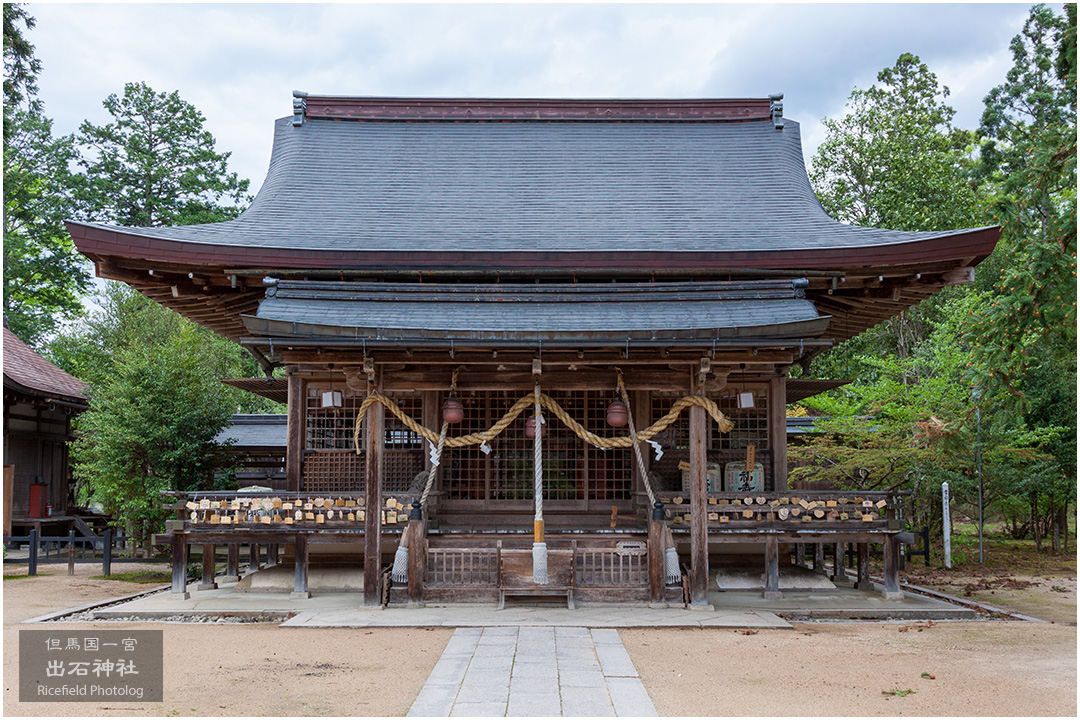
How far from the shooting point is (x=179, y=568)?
35.5 ft

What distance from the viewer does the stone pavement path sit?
5605 millimetres

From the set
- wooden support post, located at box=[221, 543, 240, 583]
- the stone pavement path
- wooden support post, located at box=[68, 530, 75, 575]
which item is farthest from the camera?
wooden support post, located at box=[68, 530, 75, 575]

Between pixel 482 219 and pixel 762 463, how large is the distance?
5.78 meters

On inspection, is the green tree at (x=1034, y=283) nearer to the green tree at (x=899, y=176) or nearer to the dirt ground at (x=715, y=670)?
the dirt ground at (x=715, y=670)

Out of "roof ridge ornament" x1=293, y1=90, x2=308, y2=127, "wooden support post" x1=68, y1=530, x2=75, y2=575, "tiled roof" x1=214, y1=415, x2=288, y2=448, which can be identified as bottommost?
"wooden support post" x1=68, y1=530, x2=75, y2=575

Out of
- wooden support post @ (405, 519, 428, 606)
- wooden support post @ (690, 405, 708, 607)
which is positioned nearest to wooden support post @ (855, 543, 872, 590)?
wooden support post @ (690, 405, 708, 607)

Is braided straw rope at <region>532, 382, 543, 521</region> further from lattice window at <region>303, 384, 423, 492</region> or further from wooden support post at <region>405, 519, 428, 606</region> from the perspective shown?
lattice window at <region>303, 384, 423, 492</region>

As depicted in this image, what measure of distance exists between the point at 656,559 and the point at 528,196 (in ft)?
21.6

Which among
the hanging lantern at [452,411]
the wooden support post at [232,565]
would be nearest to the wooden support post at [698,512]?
the hanging lantern at [452,411]

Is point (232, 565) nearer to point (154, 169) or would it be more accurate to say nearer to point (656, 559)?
point (656, 559)

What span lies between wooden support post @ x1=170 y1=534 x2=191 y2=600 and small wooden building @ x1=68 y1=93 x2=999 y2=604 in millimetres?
98

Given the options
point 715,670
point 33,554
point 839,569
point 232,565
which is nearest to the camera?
point 715,670

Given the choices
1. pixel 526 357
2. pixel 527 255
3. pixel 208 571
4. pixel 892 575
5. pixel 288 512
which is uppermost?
pixel 527 255

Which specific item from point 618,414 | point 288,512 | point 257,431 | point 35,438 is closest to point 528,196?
point 618,414
